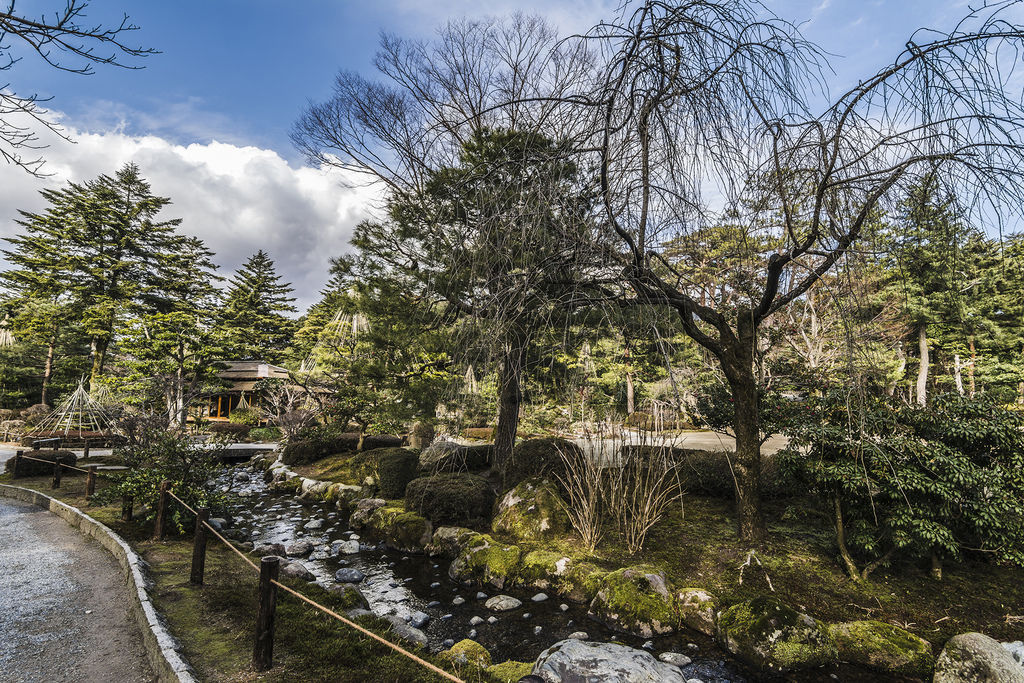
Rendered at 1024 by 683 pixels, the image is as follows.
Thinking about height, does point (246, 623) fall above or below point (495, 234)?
below

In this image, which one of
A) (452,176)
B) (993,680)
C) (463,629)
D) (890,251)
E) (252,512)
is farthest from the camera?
(252,512)

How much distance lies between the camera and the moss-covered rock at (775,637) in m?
3.19

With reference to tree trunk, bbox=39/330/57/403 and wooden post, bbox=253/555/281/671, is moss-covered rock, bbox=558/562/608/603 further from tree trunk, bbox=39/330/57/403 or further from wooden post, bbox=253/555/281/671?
tree trunk, bbox=39/330/57/403

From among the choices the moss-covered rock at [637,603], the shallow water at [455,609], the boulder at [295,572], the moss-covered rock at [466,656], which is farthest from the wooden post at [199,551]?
the moss-covered rock at [637,603]

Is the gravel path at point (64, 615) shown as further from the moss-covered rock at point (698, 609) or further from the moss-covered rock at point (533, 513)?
the moss-covered rock at point (698, 609)

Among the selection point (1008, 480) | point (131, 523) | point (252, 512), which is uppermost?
point (1008, 480)

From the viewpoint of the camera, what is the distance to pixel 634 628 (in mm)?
3766

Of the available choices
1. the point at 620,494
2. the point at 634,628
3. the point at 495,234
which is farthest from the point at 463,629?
the point at 495,234

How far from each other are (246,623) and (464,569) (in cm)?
231

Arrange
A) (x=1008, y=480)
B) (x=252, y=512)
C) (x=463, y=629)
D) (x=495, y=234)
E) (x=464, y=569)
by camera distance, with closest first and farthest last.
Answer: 1. (x=495, y=234)
2. (x=1008, y=480)
3. (x=463, y=629)
4. (x=464, y=569)
5. (x=252, y=512)

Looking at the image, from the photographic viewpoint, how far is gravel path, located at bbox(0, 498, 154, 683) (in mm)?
2732

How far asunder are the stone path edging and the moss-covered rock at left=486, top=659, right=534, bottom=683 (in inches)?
66.4

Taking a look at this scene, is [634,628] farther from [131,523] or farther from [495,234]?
[131,523]

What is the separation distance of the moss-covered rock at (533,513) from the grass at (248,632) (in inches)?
90.1
